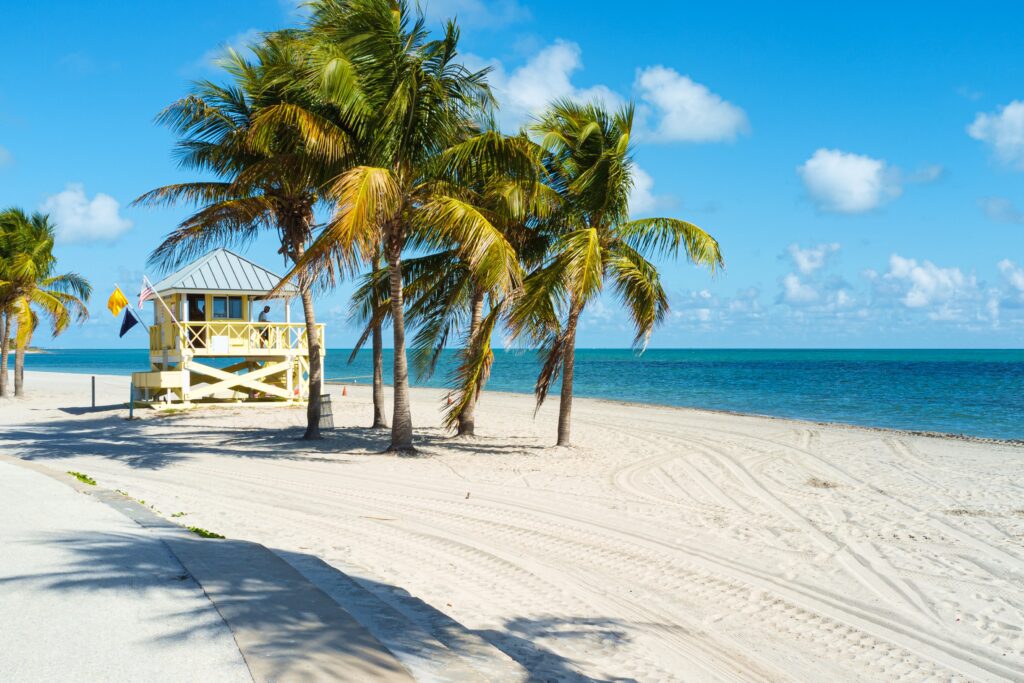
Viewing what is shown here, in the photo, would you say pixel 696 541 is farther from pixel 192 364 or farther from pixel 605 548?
pixel 192 364

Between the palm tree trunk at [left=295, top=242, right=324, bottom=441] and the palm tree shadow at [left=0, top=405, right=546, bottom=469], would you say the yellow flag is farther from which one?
the palm tree trunk at [left=295, top=242, right=324, bottom=441]

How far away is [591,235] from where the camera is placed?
13.0 m

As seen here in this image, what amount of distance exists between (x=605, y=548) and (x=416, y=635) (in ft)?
11.6

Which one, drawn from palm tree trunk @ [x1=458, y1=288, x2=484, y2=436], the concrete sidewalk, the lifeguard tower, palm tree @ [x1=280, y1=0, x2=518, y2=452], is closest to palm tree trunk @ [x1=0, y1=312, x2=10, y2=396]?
the lifeguard tower

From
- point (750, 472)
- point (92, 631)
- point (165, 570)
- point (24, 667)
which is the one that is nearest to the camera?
Result: point (24, 667)

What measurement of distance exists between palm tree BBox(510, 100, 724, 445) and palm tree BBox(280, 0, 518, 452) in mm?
1133

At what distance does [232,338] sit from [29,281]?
10027 mm

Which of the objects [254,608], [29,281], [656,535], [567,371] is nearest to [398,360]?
[567,371]

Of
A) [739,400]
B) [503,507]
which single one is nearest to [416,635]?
[503,507]

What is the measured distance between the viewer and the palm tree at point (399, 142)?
1183cm

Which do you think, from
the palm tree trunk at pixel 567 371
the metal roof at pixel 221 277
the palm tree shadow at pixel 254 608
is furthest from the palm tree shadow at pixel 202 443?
the palm tree shadow at pixel 254 608

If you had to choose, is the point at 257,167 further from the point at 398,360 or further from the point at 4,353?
the point at 4,353

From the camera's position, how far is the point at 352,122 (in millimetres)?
12680

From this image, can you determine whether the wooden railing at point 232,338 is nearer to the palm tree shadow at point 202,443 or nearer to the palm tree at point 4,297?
the palm tree shadow at point 202,443
